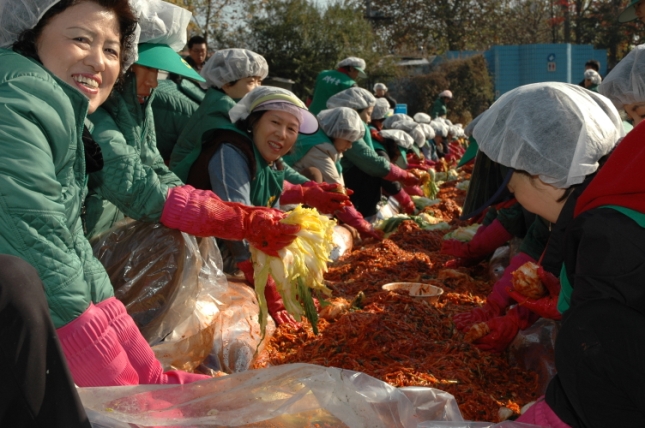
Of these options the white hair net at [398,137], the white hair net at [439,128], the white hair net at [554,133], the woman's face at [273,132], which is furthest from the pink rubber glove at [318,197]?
→ the white hair net at [439,128]

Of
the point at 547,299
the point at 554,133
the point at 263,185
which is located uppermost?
the point at 554,133

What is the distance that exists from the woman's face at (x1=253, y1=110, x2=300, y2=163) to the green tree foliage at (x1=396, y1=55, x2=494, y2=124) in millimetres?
24330

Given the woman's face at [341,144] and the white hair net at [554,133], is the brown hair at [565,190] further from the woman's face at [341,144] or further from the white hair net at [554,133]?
the woman's face at [341,144]

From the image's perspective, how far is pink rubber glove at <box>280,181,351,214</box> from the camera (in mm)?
4812

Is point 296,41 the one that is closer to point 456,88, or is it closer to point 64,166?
point 456,88

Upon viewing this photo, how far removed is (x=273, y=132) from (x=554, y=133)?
2360 mm

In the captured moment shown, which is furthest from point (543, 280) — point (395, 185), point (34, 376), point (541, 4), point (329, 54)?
point (541, 4)

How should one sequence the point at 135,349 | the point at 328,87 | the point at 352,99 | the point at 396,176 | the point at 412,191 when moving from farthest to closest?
the point at 412,191
the point at 328,87
the point at 352,99
the point at 396,176
the point at 135,349

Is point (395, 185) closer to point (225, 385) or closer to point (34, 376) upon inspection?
point (225, 385)

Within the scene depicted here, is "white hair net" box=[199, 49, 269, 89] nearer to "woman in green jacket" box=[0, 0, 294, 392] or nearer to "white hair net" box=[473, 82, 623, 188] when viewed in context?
"woman in green jacket" box=[0, 0, 294, 392]

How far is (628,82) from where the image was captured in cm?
379

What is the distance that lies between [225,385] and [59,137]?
2.90 ft

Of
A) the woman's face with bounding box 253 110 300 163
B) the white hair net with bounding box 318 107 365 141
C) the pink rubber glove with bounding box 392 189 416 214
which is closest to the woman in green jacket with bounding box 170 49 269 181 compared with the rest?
the woman's face with bounding box 253 110 300 163

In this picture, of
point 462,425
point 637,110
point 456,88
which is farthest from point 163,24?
point 456,88
